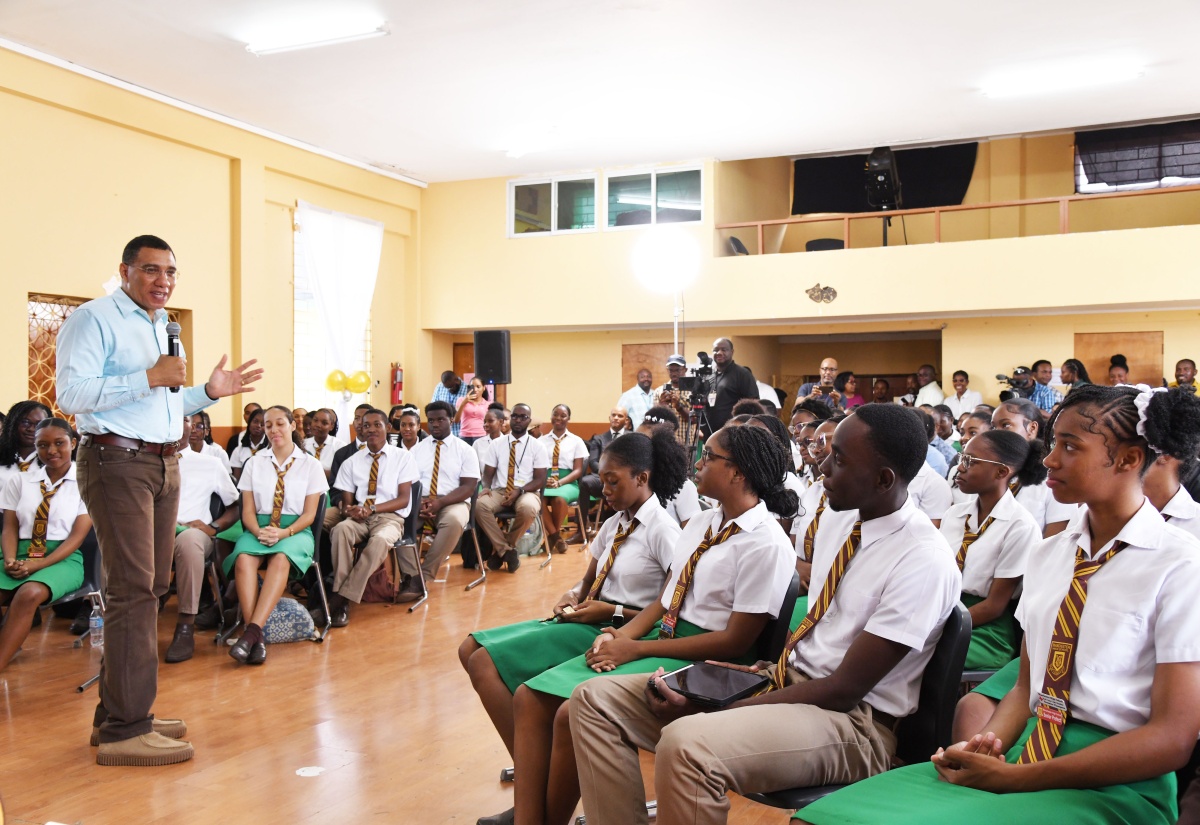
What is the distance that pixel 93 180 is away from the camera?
29.0 feet

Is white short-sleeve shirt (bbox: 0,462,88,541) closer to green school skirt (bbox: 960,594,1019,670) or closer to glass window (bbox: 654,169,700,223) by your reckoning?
green school skirt (bbox: 960,594,1019,670)

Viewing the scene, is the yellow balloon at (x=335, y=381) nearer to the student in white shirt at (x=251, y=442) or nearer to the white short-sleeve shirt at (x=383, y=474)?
the student in white shirt at (x=251, y=442)

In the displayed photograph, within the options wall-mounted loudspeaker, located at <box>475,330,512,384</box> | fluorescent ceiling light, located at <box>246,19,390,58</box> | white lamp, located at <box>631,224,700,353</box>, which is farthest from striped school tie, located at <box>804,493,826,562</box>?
white lamp, located at <box>631,224,700,353</box>

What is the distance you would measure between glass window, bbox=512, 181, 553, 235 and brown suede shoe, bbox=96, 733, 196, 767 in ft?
33.3

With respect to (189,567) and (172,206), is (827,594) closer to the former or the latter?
(189,567)

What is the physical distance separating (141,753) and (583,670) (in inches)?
71.4

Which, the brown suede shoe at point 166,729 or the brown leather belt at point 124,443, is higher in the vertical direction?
the brown leather belt at point 124,443

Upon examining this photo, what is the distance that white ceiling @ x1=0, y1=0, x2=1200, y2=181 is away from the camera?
7.71m

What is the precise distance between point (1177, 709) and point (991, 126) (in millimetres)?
10878

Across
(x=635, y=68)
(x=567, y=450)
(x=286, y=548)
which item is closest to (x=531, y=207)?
(x=635, y=68)

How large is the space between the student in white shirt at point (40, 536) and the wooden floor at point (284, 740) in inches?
13.6

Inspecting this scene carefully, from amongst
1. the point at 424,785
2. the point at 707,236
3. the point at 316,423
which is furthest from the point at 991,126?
the point at 424,785

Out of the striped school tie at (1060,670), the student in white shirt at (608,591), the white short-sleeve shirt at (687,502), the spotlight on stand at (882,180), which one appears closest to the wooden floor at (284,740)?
the student in white shirt at (608,591)

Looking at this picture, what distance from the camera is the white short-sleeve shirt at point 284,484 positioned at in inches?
208
